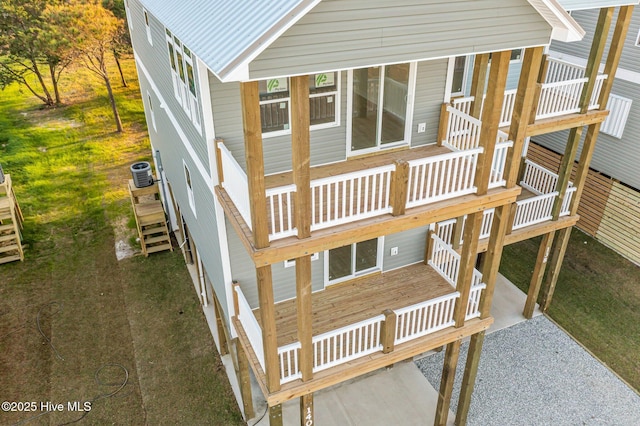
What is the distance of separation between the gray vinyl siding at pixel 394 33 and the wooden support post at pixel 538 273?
25.8 ft

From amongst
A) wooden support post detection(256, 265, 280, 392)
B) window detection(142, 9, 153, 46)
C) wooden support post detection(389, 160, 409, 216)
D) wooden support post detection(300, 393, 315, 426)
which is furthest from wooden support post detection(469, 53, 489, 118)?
window detection(142, 9, 153, 46)

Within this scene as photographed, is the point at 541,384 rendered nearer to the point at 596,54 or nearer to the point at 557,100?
the point at 557,100

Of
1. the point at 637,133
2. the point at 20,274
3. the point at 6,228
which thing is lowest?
the point at 20,274

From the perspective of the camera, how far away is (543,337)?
14.4m

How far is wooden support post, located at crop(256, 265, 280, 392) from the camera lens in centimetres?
755

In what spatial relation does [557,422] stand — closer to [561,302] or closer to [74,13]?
[561,302]

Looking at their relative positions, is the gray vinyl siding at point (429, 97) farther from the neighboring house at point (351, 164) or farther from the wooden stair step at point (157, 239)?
the wooden stair step at point (157, 239)

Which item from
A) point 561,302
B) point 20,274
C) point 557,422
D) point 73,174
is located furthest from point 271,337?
point 73,174

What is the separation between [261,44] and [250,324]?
5.76m

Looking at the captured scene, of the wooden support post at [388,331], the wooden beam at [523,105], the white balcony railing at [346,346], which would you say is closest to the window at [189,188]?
the white balcony railing at [346,346]

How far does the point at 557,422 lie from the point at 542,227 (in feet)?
16.7

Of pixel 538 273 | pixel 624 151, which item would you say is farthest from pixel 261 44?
pixel 624 151

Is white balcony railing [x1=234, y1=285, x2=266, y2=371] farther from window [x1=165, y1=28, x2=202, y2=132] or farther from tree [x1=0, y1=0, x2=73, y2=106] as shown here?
tree [x1=0, y1=0, x2=73, y2=106]

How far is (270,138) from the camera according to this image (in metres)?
9.52
